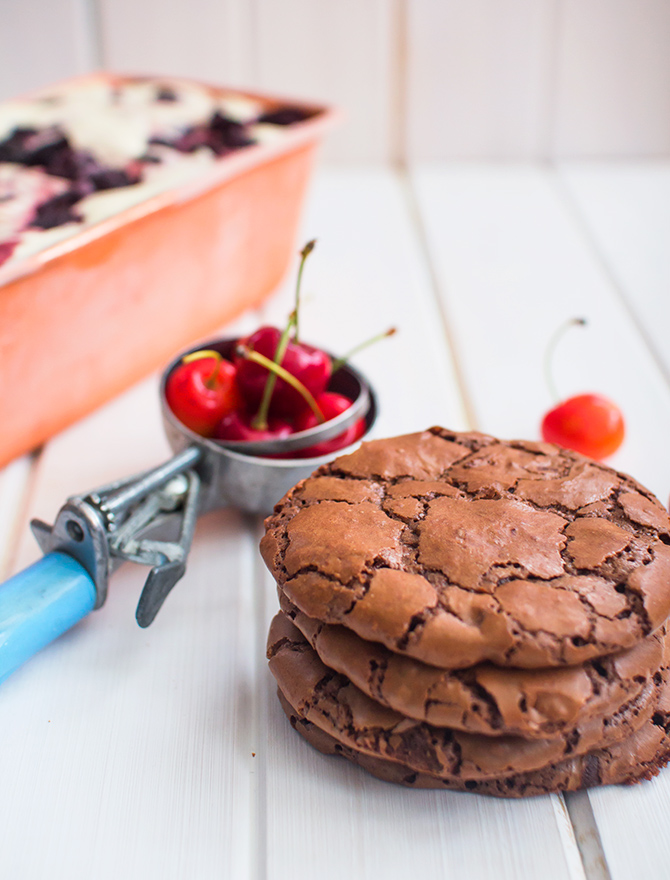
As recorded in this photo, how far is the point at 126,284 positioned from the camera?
1.06 meters

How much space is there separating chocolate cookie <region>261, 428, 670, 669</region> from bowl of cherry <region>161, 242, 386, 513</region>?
95 millimetres

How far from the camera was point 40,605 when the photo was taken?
0.70m

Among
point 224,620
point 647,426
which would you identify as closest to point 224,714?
point 224,620

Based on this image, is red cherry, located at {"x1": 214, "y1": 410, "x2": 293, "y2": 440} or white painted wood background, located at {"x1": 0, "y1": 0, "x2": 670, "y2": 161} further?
white painted wood background, located at {"x1": 0, "y1": 0, "x2": 670, "y2": 161}

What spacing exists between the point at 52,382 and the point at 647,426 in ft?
2.49

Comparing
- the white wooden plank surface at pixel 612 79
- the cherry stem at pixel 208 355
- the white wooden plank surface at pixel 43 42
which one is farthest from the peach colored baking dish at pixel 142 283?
the white wooden plank surface at pixel 612 79

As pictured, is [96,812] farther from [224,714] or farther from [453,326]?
[453,326]

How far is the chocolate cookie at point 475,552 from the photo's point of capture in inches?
22.3

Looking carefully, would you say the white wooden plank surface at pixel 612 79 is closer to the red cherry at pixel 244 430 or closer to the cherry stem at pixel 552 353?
the cherry stem at pixel 552 353

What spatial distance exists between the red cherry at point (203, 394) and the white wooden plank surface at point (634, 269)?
19.9 inches

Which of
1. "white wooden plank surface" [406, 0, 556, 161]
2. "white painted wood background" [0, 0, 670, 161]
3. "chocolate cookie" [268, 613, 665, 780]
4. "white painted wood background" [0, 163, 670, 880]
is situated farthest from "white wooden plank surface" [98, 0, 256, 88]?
"chocolate cookie" [268, 613, 665, 780]

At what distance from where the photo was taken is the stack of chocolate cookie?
561mm

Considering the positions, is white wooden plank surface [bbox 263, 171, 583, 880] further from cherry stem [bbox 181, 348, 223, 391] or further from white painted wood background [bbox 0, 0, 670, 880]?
cherry stem [bbox 181, 348, 223, 391]

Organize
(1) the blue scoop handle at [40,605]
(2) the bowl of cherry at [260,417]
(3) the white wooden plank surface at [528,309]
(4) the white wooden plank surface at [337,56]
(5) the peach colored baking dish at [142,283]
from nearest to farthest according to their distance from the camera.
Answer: (1) the blue scoop handle at [40,605] → (2) the bowl of cherry at [260,417] → (5) the peach colored baking dish at [142,283] → (3) the white wooden plank surface at [528,309] → (4) the white wooden plank surface at [337,56]
